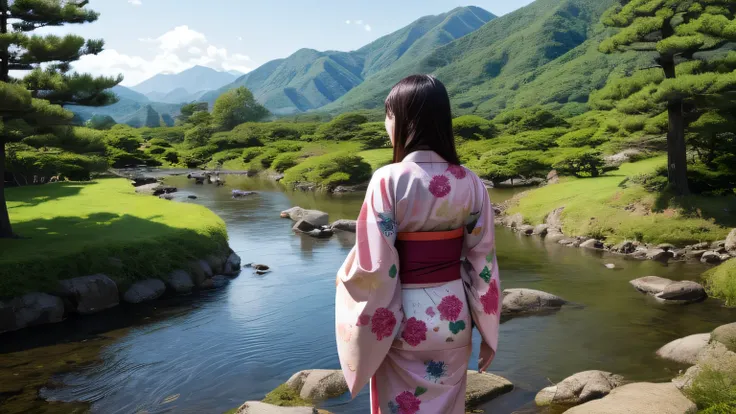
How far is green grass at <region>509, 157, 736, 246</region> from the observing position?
1380 cm

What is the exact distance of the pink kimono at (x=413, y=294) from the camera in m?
2.76

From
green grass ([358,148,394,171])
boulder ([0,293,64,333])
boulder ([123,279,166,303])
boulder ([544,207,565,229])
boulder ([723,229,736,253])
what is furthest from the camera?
green grass ([358,148,394,171])

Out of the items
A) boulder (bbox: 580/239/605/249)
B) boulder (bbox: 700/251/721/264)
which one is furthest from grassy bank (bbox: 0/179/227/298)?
boulder (bbox: 700/251/721/264)

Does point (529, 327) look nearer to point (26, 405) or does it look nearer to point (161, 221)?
point (26, 405)

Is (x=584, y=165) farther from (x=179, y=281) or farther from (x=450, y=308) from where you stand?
(x=450, y=308)

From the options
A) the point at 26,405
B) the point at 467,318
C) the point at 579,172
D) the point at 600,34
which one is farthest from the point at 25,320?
the point at 600,34

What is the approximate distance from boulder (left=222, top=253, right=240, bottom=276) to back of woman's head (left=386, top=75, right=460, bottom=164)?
10880 millimetres

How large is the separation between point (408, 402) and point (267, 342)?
645 centimetres

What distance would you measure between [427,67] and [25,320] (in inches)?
5984

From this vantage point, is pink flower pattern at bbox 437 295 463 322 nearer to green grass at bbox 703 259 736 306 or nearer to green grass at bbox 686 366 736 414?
green grass at bbox 686 366 736 414

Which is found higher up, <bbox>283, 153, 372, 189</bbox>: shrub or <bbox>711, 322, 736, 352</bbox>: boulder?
<bbox>283, 153, 372, 189</bbox>: shrub

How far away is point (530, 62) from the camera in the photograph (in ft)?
395

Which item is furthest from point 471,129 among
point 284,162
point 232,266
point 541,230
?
point 232,266

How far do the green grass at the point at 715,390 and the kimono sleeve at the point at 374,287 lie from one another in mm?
3295
